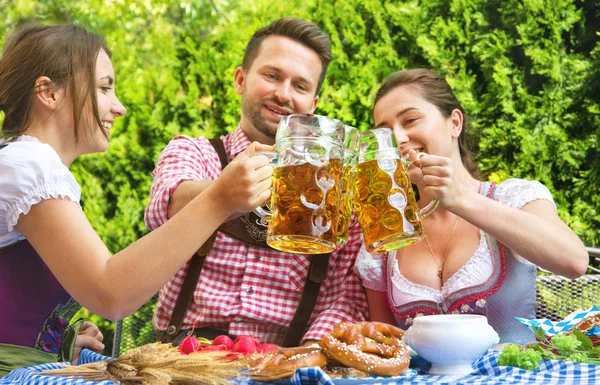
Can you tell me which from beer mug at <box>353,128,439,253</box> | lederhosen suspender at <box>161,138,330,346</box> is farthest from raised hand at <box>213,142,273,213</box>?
lederhosen suspender at <box>161,138,330,346</box>

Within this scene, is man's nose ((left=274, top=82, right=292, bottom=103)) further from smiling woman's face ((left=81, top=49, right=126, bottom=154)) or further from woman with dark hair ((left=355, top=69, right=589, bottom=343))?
smiling woman's face ((left=81, top=49, right=126, bottom=154))

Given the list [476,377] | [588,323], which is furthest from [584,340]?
[476,377]

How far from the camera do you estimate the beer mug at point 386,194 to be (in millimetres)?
1556

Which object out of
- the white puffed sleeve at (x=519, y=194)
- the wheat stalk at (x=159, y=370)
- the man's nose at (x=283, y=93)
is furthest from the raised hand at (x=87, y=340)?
the white puffed sleeve at (x=519, y=194)

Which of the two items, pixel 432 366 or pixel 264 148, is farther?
pixel 264 148

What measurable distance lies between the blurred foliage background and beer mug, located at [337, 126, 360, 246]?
2138mm

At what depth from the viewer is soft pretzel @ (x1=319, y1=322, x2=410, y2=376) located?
1.22 m

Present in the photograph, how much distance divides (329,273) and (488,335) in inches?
44.3

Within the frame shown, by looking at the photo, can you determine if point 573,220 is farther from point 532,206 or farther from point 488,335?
point 488,335

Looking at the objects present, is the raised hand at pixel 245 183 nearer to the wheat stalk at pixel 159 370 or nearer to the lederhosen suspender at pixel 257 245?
the wheat stalk at pixel 159 370

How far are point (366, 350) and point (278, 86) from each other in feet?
5.00

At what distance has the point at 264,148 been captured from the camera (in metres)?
1.47

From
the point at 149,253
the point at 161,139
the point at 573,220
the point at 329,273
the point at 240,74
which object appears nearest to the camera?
the point at 149,253

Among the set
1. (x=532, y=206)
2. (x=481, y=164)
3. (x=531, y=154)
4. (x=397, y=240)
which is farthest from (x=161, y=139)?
(x=397, y=240)
